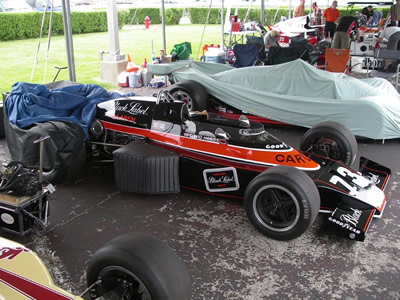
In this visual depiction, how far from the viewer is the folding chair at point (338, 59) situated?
1017cm

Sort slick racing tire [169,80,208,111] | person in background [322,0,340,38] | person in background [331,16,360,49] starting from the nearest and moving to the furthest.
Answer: slick racing tire [169,80,208,111] < person in background [331,16,360,49] < person in background [322,0,340,38]

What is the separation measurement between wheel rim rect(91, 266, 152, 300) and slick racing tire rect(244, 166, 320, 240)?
1.74m

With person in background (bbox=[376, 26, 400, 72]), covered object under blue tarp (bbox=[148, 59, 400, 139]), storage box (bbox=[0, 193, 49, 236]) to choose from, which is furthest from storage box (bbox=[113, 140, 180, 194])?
person in background (bbox=[376, 26, 400, 72])

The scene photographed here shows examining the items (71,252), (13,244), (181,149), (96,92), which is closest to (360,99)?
(181,149)

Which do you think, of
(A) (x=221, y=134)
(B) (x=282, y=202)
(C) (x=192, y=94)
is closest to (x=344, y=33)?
(C) (x=192, y=94)

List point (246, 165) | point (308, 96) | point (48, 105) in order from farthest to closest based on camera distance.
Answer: point (308, 96) < point (48, 105) < point (246, 165)

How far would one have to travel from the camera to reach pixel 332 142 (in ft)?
17.6

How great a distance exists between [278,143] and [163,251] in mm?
2480

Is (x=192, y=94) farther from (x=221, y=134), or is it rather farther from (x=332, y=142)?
(x=332, y=142)

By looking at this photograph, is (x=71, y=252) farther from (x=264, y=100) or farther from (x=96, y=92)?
(x=264, y=100)

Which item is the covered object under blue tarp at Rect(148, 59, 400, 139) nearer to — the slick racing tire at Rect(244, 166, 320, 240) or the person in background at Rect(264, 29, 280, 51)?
the slick racing tire at Rect(244, 166, 320, 240)

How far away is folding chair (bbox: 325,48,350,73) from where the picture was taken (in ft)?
33.4

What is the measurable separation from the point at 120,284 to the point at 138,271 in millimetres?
258

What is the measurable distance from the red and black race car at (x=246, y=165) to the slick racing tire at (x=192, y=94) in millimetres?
1923
